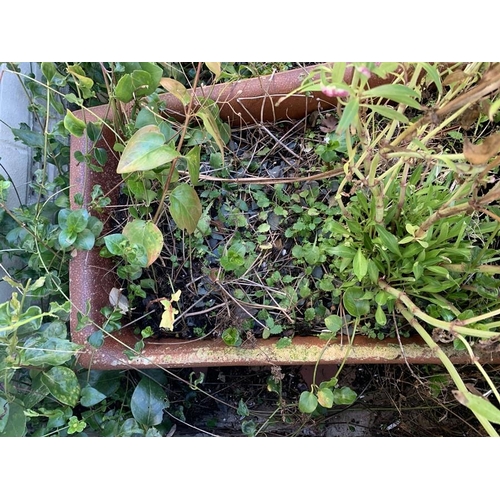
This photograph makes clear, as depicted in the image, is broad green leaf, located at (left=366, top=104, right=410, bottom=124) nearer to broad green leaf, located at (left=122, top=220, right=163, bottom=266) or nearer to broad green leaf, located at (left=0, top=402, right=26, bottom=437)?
broad green leaf, located at (left=122, top=220, right=163, bottom=266)

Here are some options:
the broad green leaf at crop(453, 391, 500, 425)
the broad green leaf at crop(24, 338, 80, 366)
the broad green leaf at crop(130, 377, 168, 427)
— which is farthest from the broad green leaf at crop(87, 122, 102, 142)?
the broad green leaf at crop(453, 391, 500, 425)

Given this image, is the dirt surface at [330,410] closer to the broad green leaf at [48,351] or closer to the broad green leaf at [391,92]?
the broad green leaf at [48,351]

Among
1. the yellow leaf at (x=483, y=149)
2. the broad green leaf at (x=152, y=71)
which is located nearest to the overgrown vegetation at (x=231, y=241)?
the broad green leaf at (x=152, y=71)

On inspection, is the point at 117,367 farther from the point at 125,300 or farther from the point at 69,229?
the point at 69,229

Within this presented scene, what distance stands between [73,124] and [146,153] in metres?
0.19

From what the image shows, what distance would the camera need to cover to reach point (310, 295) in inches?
33.4

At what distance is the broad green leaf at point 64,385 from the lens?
0.70 metres

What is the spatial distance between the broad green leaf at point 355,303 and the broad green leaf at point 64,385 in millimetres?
450

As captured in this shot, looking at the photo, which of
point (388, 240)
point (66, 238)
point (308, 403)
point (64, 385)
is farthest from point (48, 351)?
point (388, 240)

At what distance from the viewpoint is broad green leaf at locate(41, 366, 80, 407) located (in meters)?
0.70

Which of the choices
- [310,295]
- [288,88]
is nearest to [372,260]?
[310,295]
